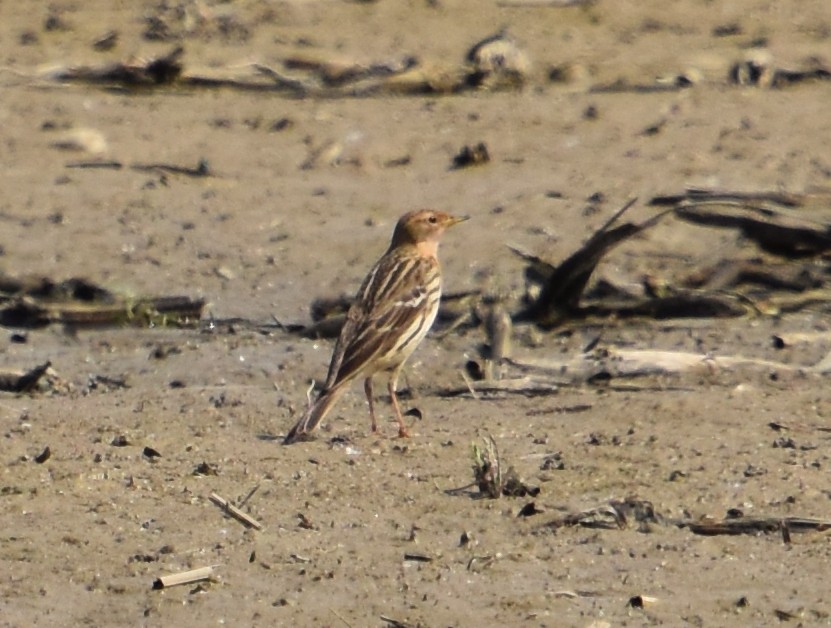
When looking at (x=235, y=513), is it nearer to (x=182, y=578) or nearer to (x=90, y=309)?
(x=182, y=578)

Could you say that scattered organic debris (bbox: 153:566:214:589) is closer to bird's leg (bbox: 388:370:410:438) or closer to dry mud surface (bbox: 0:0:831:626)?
dry mud surface (bbox: 0:0:831:626)

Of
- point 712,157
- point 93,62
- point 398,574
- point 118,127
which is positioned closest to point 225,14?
point 93,62

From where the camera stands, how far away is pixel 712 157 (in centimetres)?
1349

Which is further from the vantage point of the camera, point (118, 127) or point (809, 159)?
point (118, 127)

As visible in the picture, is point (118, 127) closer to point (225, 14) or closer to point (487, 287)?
point (225, 14)

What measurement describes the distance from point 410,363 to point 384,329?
36.9 inches

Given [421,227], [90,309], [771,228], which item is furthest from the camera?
[90,309]

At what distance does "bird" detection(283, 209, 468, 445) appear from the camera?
8.68 m

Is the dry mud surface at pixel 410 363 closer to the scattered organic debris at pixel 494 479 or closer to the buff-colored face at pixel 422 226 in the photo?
the scattered organic debris at pixel 494 479

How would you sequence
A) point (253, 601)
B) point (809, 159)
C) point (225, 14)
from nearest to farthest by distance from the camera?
1. point (253, 601)
2. point (809, 159)
3. point (225, 14)

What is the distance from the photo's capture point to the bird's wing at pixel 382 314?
29.4 feet

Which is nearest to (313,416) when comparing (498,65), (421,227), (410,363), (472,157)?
(410,363)

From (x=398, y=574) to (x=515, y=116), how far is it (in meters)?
8.02

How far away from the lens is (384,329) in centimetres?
921
